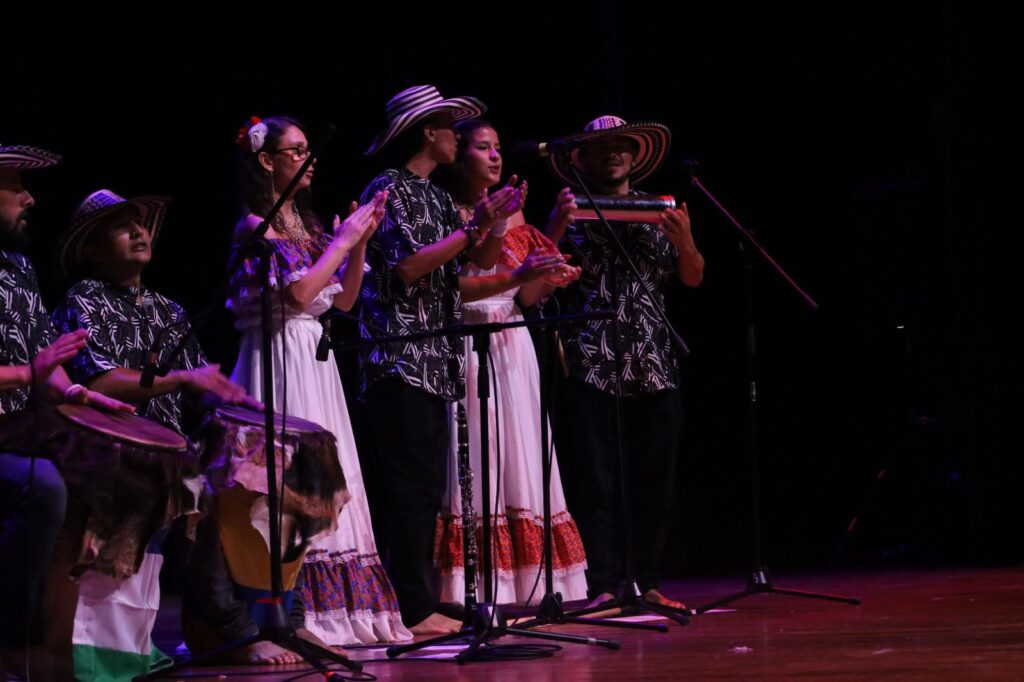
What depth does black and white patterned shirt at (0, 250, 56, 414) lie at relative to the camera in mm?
4062

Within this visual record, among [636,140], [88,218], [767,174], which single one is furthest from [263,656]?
[767,174]

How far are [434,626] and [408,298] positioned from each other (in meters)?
1.15

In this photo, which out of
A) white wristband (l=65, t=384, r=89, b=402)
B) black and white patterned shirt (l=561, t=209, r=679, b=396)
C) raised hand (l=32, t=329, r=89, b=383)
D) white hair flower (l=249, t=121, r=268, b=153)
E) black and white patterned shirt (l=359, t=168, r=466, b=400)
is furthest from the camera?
black and white patterned shirt (l=561, t=209, r=679, b=396)

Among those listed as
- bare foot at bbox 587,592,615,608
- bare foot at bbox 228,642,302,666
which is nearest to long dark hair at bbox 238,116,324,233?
bare foot at bbox 228,642,302,666

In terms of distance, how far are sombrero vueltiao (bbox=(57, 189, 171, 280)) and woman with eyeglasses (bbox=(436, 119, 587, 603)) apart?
47.1 inches

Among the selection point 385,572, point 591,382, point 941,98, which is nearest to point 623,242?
point 591,382

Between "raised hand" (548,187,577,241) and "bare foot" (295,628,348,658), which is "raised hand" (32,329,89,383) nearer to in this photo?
"bare foot" (295,628,348,658)

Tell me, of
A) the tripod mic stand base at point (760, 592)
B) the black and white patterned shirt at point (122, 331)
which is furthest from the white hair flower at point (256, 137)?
the tripod mic stand base at point (760, 592)

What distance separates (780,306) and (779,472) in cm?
92

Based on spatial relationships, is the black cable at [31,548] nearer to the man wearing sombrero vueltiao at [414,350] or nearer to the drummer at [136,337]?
the drummer at [136,337]

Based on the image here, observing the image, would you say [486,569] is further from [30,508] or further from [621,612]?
[30,508]

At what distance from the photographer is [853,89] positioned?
7.77m

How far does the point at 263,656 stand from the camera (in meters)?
4.35

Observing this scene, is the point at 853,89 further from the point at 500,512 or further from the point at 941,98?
the point at 500,512
